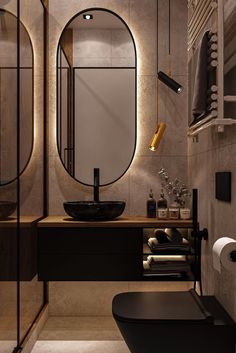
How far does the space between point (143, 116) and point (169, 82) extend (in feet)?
1.14

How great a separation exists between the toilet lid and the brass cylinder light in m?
1.24

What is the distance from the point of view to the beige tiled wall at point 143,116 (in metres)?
3.49

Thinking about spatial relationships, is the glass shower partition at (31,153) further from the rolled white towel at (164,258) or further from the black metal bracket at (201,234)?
the black metal bracket at (201,234)

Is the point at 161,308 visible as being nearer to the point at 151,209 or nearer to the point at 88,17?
the point at 151,209

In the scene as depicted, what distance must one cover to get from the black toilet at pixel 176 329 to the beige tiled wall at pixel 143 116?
141 centimetres

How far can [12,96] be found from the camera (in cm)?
233

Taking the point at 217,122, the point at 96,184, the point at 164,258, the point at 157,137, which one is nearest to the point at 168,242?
the point at 164,258

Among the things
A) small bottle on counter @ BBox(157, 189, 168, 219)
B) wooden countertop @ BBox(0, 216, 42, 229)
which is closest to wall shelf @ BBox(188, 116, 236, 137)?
small bottle on counter @ BBox(157, 189, 168, 219)

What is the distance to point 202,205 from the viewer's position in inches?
115

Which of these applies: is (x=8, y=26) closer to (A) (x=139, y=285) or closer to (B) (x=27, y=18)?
(B) (x=27, y=18)

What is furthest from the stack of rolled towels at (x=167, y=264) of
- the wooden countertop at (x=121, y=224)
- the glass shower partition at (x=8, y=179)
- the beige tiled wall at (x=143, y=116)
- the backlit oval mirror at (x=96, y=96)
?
the glass shower partition at (x=8, y=179)

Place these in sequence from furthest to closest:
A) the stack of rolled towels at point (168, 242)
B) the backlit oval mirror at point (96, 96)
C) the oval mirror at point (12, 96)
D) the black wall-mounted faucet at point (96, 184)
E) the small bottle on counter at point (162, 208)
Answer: the backlit oval mirror at point (96, 96)
the black wall-mounted faucet at point (96, 184)
the small bottle on counter at point (162, 208)
the stack of rolled towels at point (168, 242)
the oval mirror at point (12, 96)

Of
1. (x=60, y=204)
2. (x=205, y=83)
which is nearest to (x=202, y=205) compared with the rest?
(x=205, y=83)

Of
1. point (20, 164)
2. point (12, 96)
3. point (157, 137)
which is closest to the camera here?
point (12, 96)
